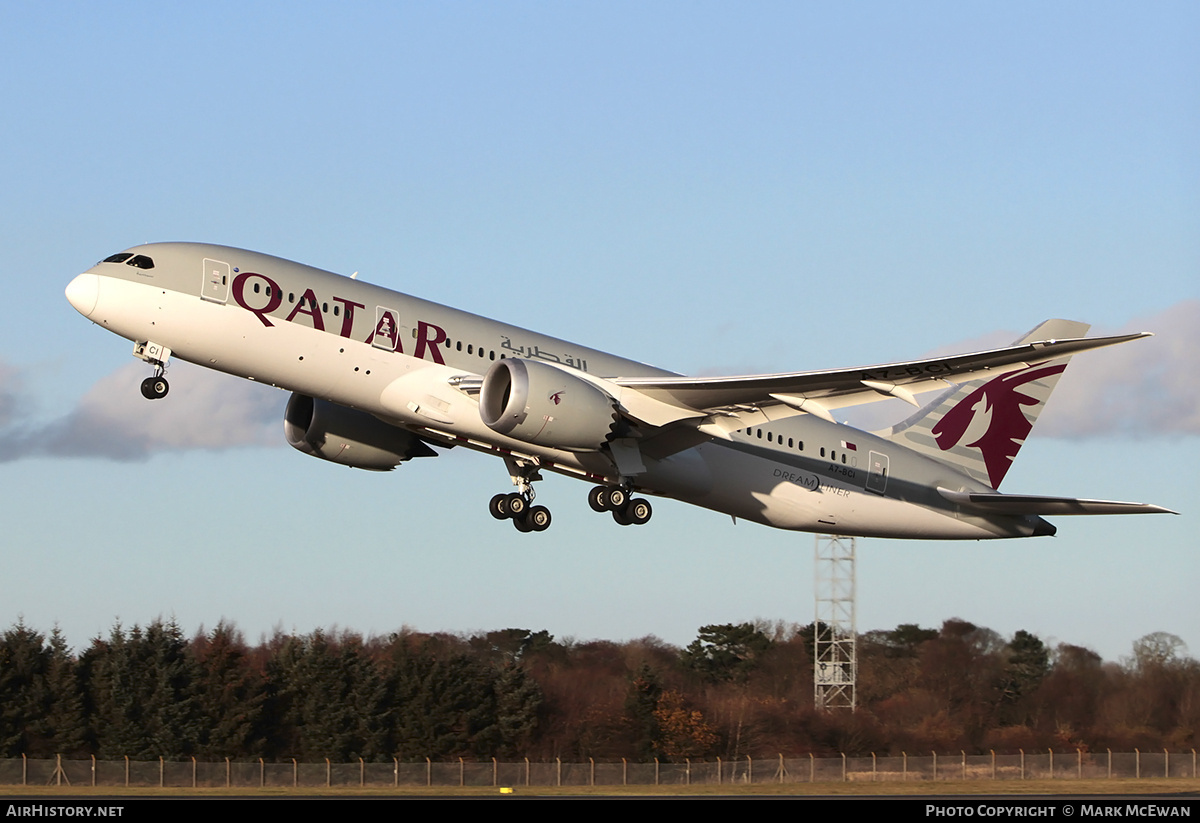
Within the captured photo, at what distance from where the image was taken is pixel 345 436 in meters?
38.1

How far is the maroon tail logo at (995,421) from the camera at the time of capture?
4225 centimetres

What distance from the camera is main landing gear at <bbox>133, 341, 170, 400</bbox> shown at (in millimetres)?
31828

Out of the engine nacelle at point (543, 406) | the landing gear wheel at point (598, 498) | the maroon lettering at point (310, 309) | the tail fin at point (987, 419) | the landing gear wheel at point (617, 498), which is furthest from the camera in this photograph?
the tail fin at point (987, 419)

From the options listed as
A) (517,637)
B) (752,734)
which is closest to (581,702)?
(752,734)

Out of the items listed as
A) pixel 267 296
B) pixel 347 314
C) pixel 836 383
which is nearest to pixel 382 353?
pixel 347 314

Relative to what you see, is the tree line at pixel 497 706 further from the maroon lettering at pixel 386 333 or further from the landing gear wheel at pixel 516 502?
the maroon lettering at pixel 386 333

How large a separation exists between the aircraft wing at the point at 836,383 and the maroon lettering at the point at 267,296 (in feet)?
26.1

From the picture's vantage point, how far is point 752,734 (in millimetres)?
51969

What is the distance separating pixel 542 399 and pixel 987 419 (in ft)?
54.5

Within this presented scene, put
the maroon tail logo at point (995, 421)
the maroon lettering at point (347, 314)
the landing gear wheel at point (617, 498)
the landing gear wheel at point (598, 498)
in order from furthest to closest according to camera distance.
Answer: the maroon tail logo at point (995, 421)
the landing gear wheel at point (598, 498)
the landing gear wheel at point (617, 498)
the maroon lettering at point (347, 314)

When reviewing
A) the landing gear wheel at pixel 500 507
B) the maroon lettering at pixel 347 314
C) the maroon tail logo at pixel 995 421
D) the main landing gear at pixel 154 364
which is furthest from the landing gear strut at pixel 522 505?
the maroon tail logo at pixel 995 421

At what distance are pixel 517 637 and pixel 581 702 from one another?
1784cm

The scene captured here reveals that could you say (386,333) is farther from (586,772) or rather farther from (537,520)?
(586,772)
